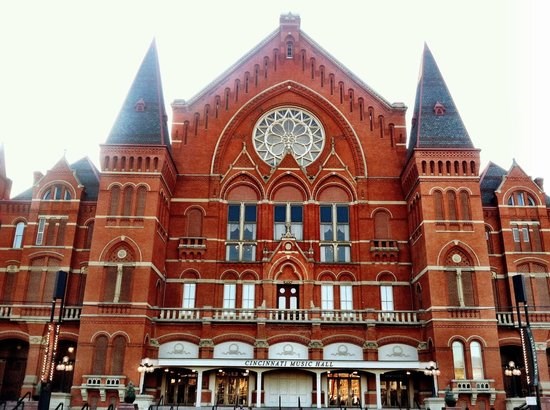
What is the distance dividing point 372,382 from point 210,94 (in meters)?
24.0

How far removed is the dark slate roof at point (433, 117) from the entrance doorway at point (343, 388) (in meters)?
15.8

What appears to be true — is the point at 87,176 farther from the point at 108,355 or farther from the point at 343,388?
the point at 343,388

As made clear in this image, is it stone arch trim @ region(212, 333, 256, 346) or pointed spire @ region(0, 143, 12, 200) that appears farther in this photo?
pointed spire @ region(0, 143, 12, 200)

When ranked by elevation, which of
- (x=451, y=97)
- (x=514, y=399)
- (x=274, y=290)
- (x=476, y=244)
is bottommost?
(x=514, y=399)

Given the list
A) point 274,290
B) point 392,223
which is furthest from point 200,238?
point 392,223

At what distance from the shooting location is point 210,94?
4262 cm

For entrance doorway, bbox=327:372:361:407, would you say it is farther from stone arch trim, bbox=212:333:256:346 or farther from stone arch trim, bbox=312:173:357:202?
stone arch trim, bbox=312:173:357:202

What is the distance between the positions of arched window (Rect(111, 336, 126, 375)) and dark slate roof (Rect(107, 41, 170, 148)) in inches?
505

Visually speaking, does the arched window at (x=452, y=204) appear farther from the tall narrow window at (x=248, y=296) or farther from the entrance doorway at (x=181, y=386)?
the entrance doorway at (x=181, y=386)

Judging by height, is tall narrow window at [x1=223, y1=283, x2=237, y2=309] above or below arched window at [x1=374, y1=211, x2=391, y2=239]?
below

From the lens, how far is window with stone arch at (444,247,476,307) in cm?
3412

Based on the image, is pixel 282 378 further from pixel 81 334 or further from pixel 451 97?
pixel 451 97

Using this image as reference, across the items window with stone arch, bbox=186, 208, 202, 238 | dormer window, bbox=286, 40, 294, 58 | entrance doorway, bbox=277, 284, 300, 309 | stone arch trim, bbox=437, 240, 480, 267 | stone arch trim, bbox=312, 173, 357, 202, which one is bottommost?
entrance doorway, bbox=277, 284, 300, 309

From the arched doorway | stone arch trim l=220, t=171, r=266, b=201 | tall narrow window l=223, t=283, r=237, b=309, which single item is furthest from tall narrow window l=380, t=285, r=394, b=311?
the arched doorway
